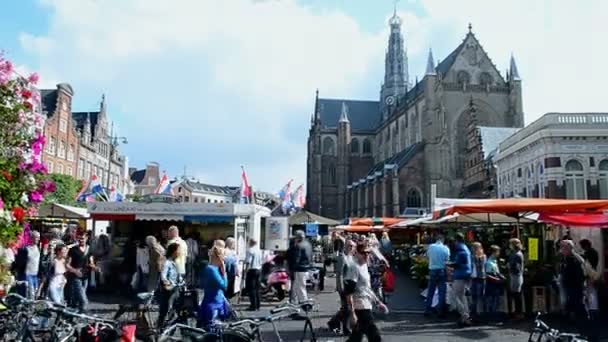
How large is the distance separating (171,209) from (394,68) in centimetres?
8238

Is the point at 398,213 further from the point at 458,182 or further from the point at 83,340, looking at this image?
the point at 83,340

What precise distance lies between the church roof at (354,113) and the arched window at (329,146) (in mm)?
2620

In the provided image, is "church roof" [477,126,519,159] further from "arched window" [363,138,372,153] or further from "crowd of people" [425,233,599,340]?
"arched window" [363,138,372,153]

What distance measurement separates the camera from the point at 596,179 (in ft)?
97.6

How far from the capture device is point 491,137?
157ft

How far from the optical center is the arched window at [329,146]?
86.8 meters

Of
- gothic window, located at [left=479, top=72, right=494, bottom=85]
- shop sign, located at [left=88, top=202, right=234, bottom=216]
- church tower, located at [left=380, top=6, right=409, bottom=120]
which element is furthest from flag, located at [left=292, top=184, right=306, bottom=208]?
church tower, located at [left=380, top=6, right=409, bottom=120]

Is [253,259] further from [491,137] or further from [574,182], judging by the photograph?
[491,137]

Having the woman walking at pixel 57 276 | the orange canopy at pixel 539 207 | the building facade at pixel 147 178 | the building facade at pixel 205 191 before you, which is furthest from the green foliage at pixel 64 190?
the building facade at pixel 205 191

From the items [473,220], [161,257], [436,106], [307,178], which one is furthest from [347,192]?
[161,257]

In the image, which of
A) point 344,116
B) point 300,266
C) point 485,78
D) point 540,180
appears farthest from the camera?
point 344,116

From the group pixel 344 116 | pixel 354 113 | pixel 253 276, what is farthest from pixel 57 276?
pixel 354 113

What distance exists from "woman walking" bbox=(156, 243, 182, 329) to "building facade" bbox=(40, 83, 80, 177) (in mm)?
36388

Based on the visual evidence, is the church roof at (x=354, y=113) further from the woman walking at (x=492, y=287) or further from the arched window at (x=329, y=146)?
the woman walking at (x=492, y=287)
